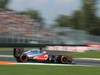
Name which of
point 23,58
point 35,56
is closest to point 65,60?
point 35,56

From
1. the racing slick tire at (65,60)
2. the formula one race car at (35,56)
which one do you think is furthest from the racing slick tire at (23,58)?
the racing slick tire at (65,60)

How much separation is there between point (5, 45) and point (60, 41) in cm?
902

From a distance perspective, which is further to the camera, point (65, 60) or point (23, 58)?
point (65, 60)

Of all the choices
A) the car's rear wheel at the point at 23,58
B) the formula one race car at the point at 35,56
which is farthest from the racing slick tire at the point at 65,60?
the car's rear wheel at the point at 23,58

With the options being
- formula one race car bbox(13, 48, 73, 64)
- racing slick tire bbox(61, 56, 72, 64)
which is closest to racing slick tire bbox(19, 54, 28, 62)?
formula one race car bbox(13, 48, 73, 64)

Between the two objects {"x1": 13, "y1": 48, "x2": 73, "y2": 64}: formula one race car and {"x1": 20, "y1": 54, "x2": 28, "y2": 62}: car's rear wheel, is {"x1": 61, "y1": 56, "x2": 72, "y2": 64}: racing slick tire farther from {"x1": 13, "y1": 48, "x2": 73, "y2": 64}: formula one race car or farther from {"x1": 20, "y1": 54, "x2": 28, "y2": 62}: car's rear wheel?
{"x1": 20, "y1": 54, "x2": 28, "y2": 62}: car's rear wheel

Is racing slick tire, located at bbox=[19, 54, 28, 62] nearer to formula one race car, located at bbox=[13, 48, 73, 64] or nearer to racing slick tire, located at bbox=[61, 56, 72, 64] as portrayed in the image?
formula one race car, located at bbox=[13, 48, 73, 64]

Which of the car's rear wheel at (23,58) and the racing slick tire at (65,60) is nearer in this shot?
the car's rear wheel at (23,58)

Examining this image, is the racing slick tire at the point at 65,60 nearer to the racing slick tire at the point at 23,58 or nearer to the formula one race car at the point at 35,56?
the formula one race car at the point at 35,56

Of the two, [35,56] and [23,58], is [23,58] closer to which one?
[23,58]

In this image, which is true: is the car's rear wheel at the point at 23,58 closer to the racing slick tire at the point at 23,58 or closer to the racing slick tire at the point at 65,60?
the racing slick tire at the point at 23,58

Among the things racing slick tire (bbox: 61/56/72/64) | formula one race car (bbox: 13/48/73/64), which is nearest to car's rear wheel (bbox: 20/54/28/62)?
formula one race car (bbox: 13/48/73/64)

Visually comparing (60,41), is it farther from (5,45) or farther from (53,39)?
(5,45)

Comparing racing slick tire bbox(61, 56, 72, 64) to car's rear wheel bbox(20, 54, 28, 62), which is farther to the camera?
racing slick tire bbox(61, 56, 72, 64)
